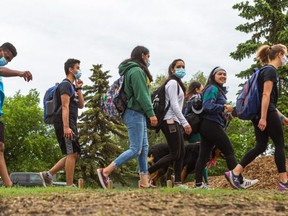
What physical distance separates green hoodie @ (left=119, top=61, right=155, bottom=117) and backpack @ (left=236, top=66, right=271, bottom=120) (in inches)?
54.6

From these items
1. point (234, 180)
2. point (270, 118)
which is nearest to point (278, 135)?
point (270, 118)

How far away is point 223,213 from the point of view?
5.34 m

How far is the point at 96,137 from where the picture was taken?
126ft

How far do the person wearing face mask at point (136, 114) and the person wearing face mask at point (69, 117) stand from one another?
1.03 meters

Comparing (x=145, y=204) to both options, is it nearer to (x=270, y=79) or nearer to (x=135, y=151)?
(x=135, y=151)

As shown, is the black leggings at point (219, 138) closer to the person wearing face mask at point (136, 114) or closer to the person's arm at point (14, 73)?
the person wearing face mask at point (136, 114)

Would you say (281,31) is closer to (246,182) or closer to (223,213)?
(246,182)

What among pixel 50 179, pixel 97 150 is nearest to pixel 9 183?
pixel 50 179

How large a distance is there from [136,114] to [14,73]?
190 cm

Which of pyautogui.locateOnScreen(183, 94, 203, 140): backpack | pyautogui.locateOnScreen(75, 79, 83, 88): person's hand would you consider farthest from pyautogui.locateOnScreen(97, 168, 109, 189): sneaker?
pyautogui.locateOnScreen(75, 79, 83, 88): person's hand

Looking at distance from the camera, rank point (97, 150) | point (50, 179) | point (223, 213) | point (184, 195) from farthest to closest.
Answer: point (97, 150)
point (50, 179)
point (184, 195)
point (223, 213)

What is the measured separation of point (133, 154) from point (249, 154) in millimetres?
1790

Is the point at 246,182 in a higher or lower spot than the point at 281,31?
lower

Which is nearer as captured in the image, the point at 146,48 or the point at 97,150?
the point at 146,48
